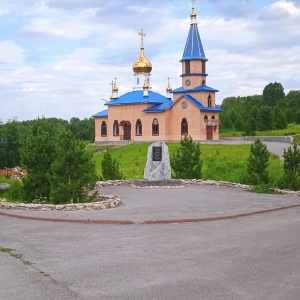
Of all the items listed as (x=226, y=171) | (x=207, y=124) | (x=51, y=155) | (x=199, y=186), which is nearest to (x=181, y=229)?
(x=51, y=155)

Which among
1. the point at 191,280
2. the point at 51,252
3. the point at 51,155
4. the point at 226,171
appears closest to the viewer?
the point at 191,280

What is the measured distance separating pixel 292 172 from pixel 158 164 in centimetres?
564

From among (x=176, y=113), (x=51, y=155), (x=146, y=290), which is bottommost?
(x=146, y=290)

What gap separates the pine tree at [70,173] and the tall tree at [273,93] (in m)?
88.4

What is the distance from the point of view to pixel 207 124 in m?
51.2

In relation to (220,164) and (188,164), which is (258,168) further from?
(220,164)

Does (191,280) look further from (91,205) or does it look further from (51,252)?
(91,205)

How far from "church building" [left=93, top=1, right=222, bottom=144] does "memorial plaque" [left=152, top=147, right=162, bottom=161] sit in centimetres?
2857

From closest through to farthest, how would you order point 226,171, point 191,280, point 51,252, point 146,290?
point 146,290
point 191,280
point 51,252
point 226,171

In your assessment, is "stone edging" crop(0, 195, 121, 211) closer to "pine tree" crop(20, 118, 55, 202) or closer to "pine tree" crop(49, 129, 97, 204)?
"pine tree" crop(49, 129, 97, 204)

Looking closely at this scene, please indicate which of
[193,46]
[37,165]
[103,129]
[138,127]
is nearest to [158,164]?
[37,165]

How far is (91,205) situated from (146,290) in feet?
25.7

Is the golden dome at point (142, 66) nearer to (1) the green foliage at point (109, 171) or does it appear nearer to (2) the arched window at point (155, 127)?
(2) the arched window at point (155, 127)

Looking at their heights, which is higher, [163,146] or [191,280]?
[163,146]
